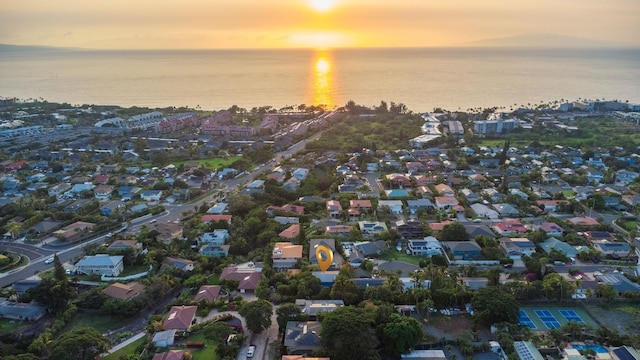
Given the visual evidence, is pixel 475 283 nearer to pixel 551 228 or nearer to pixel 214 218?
pixel 551 228

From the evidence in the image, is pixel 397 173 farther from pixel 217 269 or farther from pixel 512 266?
pixel 217 269

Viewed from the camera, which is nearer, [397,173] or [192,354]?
[192,354]

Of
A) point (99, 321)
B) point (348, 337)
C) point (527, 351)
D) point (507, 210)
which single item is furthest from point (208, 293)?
Answer: point (507, 210)

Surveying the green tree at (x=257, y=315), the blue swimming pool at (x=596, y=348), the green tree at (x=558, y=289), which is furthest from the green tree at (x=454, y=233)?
the green tree at (x=257, y=315)

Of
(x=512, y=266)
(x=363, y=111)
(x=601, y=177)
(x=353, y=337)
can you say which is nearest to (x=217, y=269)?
(x=353, y=337)

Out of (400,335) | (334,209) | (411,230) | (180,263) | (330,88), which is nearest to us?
(400,335)

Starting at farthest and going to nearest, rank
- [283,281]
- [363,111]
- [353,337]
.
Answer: [363,111], [283,281], [353,337]

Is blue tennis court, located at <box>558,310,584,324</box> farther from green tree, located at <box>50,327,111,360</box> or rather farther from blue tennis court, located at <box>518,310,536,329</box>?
green tree, located at <box>50,327,111,360</box>
